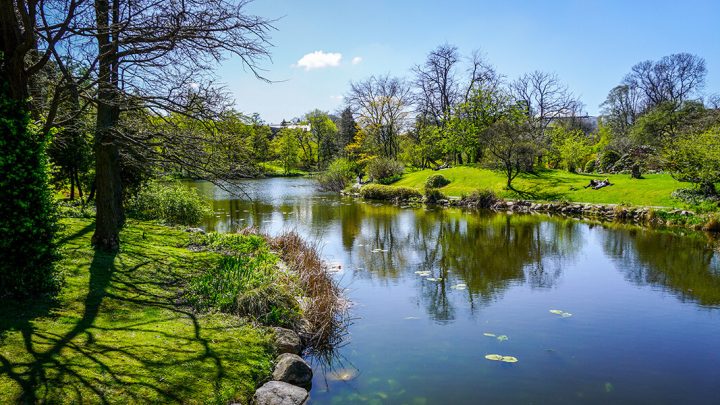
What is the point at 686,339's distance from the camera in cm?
760

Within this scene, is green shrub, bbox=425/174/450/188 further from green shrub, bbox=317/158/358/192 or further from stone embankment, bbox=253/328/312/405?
stone embankment, bbox=253/328/312/405

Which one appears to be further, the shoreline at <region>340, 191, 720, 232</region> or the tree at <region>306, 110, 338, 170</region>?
the tree at <region>306, 110, 338, 170</region>

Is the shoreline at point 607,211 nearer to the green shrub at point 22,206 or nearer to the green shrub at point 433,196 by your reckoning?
the green shrub at point 433,196

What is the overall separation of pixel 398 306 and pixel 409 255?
5.24 m

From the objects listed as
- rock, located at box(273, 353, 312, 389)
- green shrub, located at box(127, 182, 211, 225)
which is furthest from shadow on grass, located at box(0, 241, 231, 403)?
green shrub, located at box(127, 182, 211, 225)

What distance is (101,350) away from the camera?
16.4 feet

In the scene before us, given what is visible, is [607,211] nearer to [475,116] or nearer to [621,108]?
[475,116]

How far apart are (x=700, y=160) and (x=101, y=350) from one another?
25087 millimetres

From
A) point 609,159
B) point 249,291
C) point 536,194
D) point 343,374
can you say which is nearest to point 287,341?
point 343,374

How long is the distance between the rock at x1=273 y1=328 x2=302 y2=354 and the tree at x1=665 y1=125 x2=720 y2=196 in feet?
71.3

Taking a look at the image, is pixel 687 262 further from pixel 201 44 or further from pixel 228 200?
pixel 228 200

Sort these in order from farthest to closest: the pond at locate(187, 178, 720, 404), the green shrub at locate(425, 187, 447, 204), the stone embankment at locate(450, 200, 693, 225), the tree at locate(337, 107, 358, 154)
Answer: the tree at locate(337, 107, 358, 154) → the green shrub at locate(425, 187, 447, 204) → the stone embankment at locate(450, 200, 693, 225) → the pond at locate(187, 178, 720, 404)

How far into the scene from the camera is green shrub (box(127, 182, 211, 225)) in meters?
15.6

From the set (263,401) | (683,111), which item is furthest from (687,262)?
(683,111)
